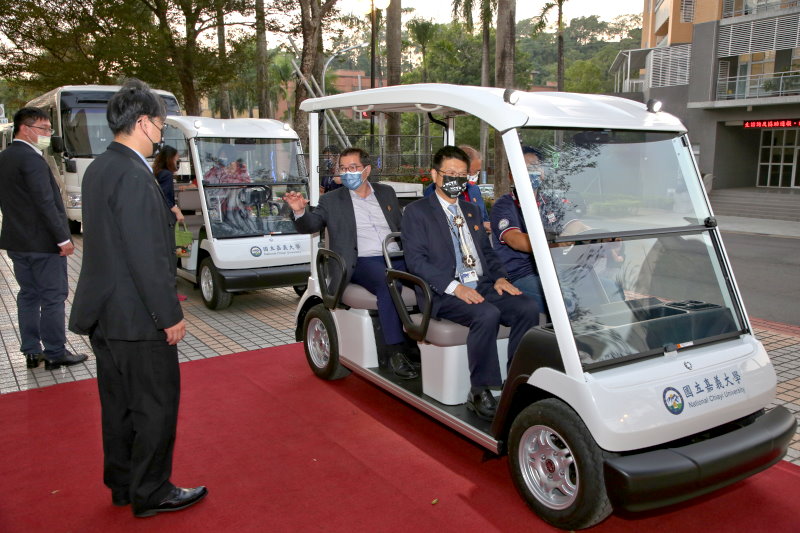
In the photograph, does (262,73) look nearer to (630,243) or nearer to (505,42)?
(505,42)

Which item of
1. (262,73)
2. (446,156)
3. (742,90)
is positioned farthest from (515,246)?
(742,90)

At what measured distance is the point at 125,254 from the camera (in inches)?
121

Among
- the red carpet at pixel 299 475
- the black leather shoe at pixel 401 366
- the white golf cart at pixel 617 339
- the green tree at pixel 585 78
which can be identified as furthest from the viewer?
the green tree at pixel 585 78

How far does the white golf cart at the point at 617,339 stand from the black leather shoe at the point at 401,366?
0.64 meters

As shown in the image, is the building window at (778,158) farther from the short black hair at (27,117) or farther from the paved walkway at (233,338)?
the short black hair at (27,117)

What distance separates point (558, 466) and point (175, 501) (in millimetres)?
1941

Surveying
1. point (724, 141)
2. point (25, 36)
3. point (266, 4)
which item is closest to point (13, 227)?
point (266, 4)

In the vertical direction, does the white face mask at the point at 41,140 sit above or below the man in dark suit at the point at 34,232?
above

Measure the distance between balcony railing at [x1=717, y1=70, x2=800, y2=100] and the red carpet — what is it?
26.5m

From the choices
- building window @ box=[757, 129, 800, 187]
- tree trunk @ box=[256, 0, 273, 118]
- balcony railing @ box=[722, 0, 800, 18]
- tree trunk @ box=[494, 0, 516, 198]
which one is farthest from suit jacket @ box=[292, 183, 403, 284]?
building window @ box=[757, 129, 800, 187]

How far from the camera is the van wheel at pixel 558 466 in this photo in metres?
3.00

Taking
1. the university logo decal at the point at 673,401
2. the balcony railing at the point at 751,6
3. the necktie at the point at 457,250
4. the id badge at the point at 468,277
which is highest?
the balcony railing at the point at 751,6

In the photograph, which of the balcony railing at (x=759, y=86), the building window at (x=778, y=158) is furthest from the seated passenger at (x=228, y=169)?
the building window at (x=778, y=158)

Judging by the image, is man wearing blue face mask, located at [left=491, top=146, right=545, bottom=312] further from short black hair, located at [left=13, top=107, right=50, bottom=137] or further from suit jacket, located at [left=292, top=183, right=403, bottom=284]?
short black hair, located at [left=13, top=107, right=50, bottom=137]
